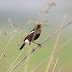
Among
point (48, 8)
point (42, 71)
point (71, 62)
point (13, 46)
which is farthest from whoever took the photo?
point (13, 46)

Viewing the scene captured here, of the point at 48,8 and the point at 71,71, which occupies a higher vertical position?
the point at 48,8

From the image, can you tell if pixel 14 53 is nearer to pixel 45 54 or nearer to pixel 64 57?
pixel 45 54

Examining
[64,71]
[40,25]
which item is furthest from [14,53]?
[40,25]

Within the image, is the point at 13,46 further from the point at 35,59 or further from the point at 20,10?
the point at 20,10

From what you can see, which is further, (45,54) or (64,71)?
(45,54)

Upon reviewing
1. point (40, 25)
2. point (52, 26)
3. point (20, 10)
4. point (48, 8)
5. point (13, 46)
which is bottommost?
point (20, 10)

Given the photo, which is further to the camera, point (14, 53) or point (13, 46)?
point (13, 46)

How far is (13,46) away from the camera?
12.5 feet

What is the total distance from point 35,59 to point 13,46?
0.54 meters

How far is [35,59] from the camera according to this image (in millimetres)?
3488

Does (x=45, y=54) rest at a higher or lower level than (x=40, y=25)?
lower

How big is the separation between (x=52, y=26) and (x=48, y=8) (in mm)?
814

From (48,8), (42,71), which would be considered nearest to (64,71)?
(42,71)

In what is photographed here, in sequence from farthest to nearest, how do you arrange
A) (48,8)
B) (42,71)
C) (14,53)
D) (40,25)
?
1. (14,53)
2. (42,71)
3. (40,25)
4. (48,8)
